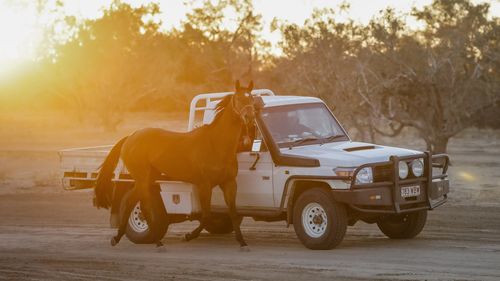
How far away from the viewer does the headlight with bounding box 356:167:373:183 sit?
11.4 meters

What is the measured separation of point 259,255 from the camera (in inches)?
458

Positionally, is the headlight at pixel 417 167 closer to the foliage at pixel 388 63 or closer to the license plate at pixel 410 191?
the license plate at pixel 410 191

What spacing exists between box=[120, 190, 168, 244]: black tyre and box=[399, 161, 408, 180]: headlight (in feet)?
10.5

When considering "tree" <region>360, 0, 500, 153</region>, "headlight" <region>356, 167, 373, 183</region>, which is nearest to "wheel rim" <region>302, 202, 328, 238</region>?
"headlight" <region>356, 167, 373, 183</region>

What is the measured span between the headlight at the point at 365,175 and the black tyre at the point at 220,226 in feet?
10.5

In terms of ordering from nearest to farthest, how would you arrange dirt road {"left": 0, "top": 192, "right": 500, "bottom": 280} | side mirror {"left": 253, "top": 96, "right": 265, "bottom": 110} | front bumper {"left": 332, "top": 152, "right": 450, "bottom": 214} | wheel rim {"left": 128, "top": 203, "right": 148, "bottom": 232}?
dirt road {"left": 0, "top": 192, "right": 500, "bottom": 280}, front bumper {"left": 332, "top": 152, "right": 450, "bottom": 214}, side mirror {"left": 253, "top": 96, "right": 265, "bottom": 110}, wheel rim {"left": 128, "top": 203, "right": 148, "bottom": 232}

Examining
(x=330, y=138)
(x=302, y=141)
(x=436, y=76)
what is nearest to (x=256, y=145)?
(x=302, y=141)

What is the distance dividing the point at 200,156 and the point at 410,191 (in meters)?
2.61

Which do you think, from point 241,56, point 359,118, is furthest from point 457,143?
point 241,56

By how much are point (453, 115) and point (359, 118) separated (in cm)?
873

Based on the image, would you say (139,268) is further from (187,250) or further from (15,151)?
(15,151)

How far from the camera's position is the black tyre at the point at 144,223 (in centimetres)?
1284

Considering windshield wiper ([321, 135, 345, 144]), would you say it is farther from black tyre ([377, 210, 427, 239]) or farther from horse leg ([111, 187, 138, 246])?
horse leg ([111, 187, 138, 246])

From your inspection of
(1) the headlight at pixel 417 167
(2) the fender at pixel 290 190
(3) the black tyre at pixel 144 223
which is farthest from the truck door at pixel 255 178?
(1) the headlight at pixel 417 167
